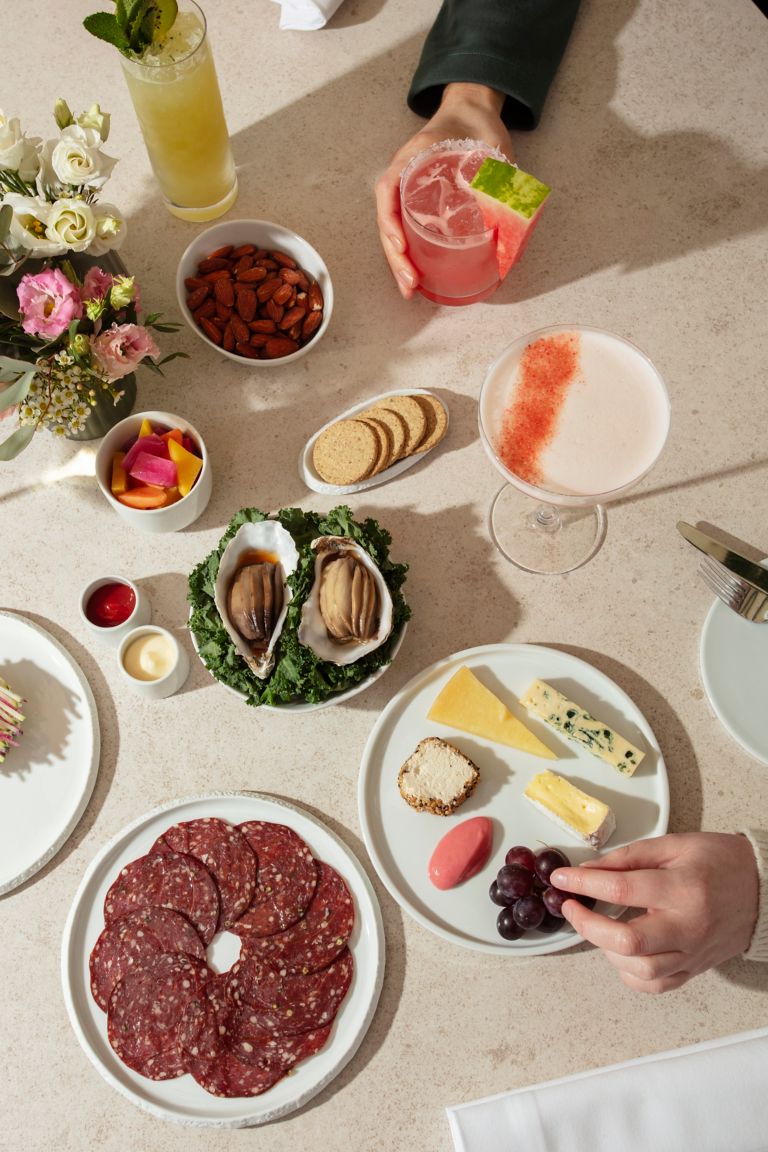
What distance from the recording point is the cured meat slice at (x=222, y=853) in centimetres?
114

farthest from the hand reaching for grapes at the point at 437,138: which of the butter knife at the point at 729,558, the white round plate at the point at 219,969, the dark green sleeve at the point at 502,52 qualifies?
the white round plate at the point at 219,969

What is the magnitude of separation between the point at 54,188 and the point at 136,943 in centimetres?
89

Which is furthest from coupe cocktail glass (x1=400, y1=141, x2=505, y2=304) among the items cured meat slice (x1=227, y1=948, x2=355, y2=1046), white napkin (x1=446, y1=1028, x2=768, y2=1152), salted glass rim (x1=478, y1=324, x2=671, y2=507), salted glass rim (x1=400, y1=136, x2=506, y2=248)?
white napkin (x1=446, y1=1028, x2=768, y2=1152)

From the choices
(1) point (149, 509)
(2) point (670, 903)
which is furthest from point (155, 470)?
(2) point (670, 903)

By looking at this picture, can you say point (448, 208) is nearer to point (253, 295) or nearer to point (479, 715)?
point (253, 295)

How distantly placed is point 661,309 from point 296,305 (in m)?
0.53

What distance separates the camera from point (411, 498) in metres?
1.29

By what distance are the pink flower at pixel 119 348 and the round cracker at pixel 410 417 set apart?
341 mm

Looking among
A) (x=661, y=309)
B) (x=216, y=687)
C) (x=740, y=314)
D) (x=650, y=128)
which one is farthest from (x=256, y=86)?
(x=216, y=687)

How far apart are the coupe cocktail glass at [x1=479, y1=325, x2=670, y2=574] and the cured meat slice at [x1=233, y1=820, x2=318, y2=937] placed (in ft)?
1.72

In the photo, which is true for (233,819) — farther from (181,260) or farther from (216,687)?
(181,260)

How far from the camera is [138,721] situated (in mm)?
1222

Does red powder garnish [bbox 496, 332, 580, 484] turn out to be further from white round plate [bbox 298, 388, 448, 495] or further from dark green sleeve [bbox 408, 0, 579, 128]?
dark green sleeve [bbox 408, 0, 579, 128]

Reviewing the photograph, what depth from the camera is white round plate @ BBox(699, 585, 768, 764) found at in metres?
1.17
